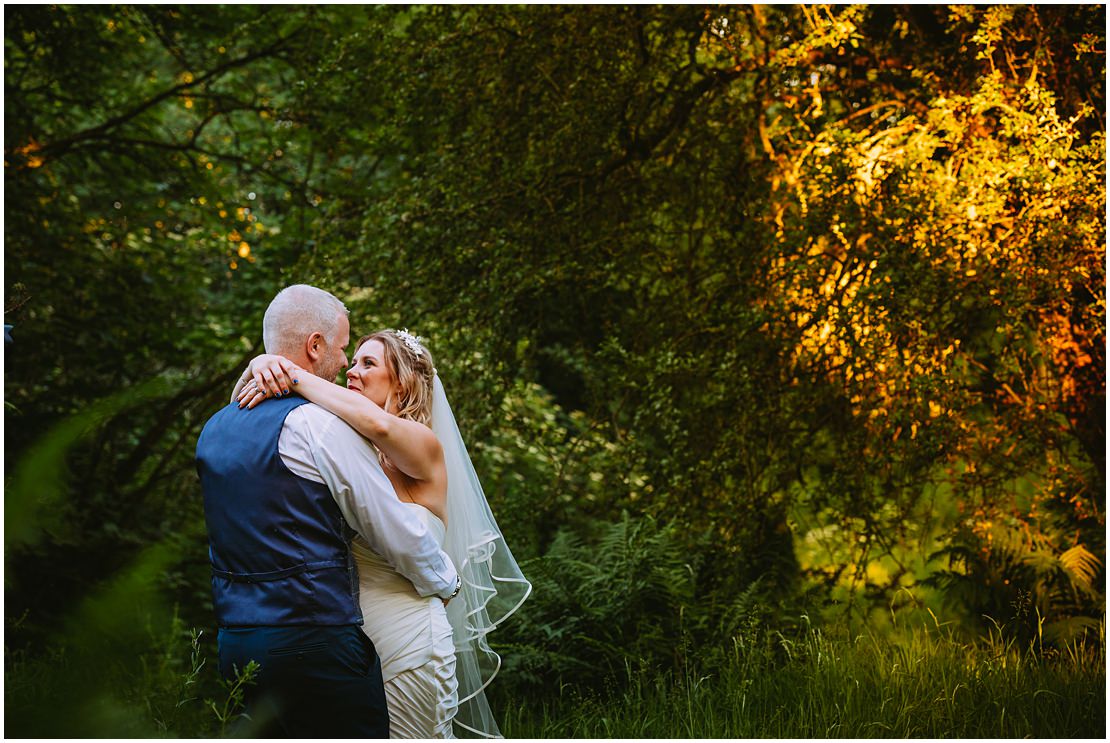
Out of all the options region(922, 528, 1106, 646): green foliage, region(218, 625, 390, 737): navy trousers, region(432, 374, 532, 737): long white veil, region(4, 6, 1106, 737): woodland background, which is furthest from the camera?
region(922, 528, 1106, 646): green foliage

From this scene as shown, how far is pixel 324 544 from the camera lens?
2770mm

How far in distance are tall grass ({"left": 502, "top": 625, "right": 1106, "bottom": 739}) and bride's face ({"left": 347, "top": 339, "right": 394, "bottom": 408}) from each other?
79.0 inches

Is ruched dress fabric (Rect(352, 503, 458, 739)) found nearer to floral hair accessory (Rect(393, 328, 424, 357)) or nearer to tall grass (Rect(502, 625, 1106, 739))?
floral hair accessory (Rect(393, 328, 424, 357))

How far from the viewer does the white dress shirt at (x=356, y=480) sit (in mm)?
2762

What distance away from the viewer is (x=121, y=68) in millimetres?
9672

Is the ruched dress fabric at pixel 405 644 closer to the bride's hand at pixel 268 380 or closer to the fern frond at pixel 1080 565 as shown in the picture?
the bride's hand at pixel 268 380

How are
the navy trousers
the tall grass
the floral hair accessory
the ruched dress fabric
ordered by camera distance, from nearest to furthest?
the navy trousers < the ruched dress fabric < the floral hair accessory < the tall grass

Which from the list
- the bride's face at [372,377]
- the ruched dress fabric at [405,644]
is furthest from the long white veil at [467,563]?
the ruched dress fabric at [405,644]

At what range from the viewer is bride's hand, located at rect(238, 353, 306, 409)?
2893 millimetres

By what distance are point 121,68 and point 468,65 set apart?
16.0 ft

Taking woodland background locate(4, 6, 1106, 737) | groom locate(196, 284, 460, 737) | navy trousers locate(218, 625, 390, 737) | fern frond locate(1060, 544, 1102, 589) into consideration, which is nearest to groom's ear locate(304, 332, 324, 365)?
groom locate(196, 284, 460, 737)

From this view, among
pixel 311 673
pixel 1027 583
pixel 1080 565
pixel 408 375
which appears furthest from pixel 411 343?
pixel 1080 565

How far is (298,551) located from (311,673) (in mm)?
337

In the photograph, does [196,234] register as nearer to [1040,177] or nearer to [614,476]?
[614,476]
